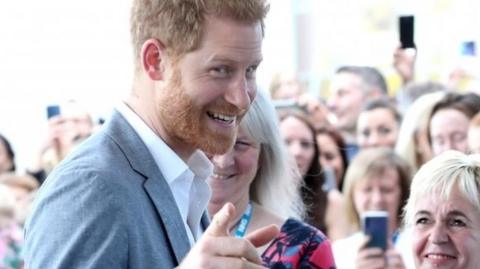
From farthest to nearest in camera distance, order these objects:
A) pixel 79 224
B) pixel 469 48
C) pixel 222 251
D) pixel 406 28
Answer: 1. pixel 469 48
2. pixel 406 28
3. pixel 79 224
4. pixel 222 251

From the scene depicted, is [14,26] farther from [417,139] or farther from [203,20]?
[203,20]

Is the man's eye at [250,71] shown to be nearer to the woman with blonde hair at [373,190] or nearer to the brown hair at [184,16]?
the brown hair at [184,16]

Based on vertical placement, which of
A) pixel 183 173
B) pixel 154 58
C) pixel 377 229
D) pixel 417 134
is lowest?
pixel 417 134

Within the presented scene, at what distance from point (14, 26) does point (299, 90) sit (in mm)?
2621

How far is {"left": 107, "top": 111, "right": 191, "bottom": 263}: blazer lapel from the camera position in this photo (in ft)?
7.97

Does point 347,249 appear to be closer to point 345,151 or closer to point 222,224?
point 345,151

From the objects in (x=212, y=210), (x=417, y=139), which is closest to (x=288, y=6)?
(x=417, y=139)

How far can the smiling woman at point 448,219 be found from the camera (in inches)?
131

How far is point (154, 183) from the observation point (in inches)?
96.9

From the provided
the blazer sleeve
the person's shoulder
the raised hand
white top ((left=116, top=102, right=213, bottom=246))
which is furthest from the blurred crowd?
the raised hand

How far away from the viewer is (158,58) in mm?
2510

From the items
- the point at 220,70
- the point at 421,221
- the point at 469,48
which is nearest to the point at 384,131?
the point at 469,48

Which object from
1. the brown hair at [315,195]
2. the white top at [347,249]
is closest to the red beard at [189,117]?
the white top at [347,249]

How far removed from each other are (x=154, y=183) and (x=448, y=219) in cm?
119
